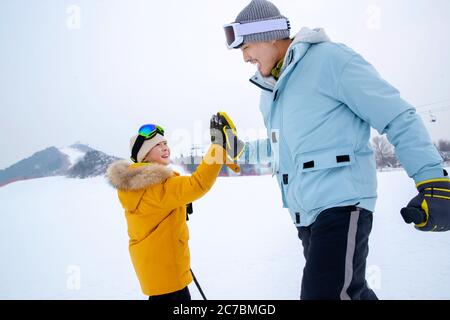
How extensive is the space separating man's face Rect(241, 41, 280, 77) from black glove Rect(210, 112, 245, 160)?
0.44m

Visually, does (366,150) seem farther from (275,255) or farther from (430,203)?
(275,255)

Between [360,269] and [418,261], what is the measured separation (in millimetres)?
3396

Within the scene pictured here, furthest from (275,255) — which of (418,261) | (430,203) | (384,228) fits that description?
(430,203)

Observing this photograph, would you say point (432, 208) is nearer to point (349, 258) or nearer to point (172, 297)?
point (349, 258)

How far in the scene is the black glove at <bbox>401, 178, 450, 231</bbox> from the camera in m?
1.26

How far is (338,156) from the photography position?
1.48 metres

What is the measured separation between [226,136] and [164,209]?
66cm

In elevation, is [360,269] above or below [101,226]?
above

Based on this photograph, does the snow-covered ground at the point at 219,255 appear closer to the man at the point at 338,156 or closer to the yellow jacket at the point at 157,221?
the yellow jacket at the point at 157,221

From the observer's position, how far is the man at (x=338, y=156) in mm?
1336

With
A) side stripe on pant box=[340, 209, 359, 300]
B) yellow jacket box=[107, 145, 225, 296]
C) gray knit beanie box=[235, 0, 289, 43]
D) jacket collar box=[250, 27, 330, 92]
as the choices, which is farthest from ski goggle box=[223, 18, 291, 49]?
side stripe on pant box=[340, 209, 359, 300]

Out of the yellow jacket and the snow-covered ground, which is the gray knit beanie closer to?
the yellow jacket

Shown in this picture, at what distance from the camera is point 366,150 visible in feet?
5.08

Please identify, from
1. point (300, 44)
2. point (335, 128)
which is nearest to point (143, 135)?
point (300, 44)
